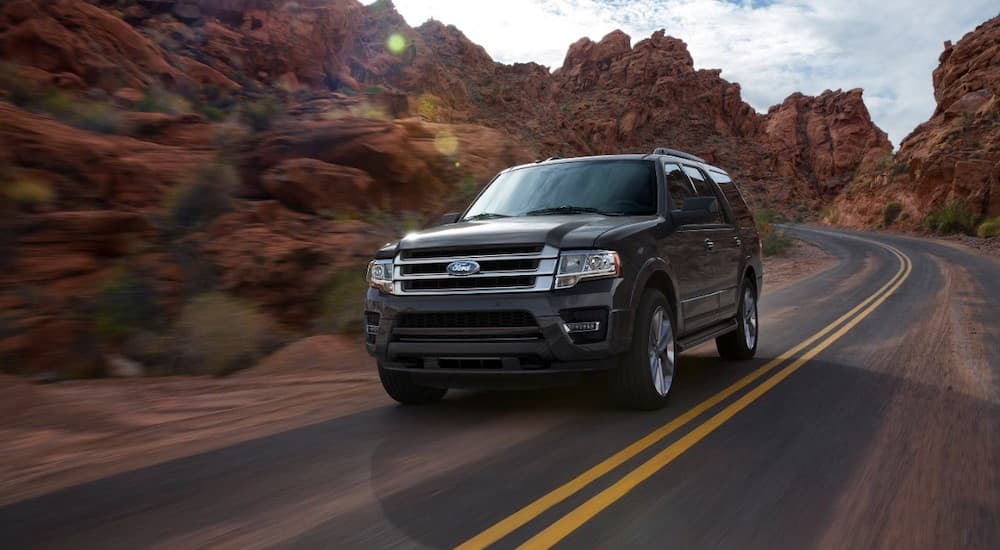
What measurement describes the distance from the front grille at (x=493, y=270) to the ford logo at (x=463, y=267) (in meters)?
0.02

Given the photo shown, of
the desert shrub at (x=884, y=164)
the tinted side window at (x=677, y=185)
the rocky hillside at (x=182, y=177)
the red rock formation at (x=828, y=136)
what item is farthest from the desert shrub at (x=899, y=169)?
the tinted side window at (x=677, y=185)

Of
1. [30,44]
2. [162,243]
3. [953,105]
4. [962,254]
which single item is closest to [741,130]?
[953,105]

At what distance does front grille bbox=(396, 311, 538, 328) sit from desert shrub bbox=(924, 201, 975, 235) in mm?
48240

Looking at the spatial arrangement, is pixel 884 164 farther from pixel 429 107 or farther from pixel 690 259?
pixel 690 259

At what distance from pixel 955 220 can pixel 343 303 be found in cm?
4646

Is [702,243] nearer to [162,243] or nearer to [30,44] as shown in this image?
[162,243]

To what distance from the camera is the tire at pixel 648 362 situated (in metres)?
5.62

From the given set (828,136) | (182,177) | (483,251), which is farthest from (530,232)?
(828,136)

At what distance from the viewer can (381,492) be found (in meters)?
4.19

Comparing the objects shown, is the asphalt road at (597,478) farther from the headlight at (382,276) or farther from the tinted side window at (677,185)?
the tinted side window at (677,185)

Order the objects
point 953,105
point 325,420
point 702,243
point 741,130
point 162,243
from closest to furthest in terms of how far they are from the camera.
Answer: point 325,420 → point 702,243 → point 162,243 → point 953,105 → point 741,130

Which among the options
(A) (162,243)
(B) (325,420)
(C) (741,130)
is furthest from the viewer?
(C) (741,130)

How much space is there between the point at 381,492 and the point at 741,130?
89.4 m

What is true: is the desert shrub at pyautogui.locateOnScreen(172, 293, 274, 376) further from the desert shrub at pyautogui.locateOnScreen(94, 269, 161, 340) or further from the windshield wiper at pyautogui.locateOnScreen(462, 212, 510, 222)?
the windshield wiper at pyautogui.locateOnScreen(462, 212, 510, 222)
